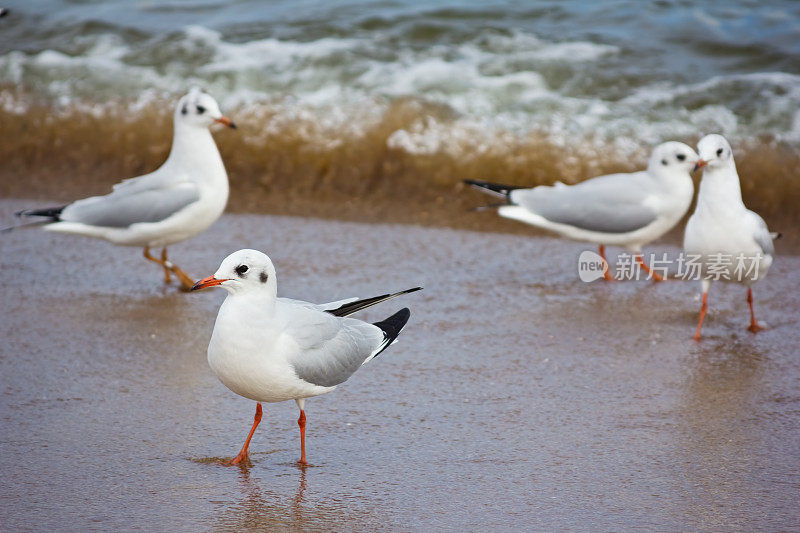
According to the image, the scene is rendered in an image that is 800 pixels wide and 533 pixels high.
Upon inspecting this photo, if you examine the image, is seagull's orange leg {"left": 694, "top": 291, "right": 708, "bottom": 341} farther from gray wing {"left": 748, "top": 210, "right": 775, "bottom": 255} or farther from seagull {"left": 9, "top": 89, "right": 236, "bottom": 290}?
seagull {"left": 9, "top": 89, "right": 236, "bottom": 290}

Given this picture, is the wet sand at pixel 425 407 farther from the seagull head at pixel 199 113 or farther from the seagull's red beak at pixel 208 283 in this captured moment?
the seagull head at pixel 199 113

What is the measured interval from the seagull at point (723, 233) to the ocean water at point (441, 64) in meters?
2.16

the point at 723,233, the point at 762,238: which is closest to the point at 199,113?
the point at 723,233

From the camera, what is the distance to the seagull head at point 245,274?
10.2ft

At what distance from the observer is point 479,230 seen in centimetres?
617

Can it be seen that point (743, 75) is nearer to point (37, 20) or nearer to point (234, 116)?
point (234, 116)

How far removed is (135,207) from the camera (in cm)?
514

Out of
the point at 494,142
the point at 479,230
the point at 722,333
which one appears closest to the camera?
the point at 722,333

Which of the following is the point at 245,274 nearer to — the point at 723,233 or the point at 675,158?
the point at 723,233

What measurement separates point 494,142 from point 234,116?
2.02m

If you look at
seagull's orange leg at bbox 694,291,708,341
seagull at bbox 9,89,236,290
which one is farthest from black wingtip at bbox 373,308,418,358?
seagull at bbox 9,89,236,290

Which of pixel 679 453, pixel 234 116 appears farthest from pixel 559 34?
pixel 679 453

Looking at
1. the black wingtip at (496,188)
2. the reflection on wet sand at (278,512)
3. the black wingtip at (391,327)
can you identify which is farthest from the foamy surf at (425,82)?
the reflection on wet sand at (278,512)

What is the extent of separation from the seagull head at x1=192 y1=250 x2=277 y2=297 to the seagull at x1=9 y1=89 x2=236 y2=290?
205 centimetres
